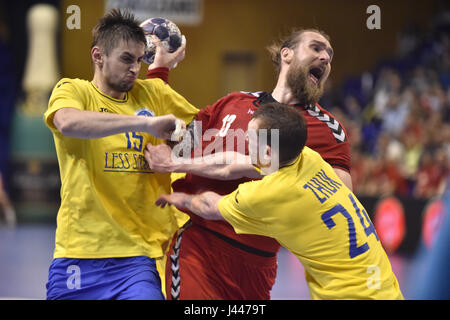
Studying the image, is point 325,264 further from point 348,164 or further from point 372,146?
point 372,146

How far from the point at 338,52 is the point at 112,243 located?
1267 cm

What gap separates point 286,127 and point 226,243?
1006 mm

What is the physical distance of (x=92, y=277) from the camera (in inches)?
122

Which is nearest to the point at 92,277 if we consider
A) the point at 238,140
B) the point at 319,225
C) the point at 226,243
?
the point at 226,243

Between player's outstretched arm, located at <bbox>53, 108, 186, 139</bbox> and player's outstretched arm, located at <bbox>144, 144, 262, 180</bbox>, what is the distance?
0.36m

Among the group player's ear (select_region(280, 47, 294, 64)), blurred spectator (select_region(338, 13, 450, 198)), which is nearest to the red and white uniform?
player's ear (select_region(280, 47, 294, 64))

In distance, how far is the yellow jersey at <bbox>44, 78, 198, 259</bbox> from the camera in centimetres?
308

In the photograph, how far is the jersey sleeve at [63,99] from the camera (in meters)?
2.89

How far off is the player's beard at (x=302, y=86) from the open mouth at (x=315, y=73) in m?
0.03

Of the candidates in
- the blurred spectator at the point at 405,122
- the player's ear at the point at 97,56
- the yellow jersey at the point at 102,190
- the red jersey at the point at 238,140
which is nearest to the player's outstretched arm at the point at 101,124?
the yellow jersey at the point at 102,190

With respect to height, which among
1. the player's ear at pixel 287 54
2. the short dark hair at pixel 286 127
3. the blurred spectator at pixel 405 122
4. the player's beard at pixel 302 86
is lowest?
the blurred spectator at pixel 405 122

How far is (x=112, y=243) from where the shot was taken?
312 centimetres

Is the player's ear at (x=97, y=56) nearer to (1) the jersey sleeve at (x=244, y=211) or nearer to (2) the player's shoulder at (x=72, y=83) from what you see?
(2) the player's shoulder at (x=72, y=83)
